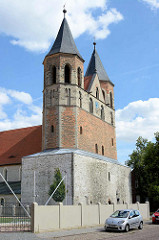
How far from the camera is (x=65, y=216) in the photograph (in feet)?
60.7

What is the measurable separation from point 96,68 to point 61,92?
12319 mm

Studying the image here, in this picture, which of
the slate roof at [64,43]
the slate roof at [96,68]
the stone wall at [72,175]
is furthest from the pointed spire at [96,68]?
the stone wall at [72,175]

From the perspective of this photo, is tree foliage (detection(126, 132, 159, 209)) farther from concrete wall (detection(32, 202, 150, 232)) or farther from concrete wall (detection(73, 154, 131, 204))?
concrete wall (detection(32, 202, 150, 232))

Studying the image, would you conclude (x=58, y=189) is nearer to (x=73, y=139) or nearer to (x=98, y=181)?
(x=98, y=181)

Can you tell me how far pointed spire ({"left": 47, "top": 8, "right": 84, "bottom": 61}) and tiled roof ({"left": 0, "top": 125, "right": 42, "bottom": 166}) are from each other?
11251 millimetres

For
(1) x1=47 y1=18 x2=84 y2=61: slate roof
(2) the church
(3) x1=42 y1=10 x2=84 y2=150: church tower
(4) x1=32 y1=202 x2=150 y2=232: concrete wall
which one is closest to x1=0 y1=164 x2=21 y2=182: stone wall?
(2) the church

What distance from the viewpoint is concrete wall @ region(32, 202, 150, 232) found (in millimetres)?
16562

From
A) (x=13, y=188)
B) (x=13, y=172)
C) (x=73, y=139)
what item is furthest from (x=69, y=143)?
(x=13, y=172)

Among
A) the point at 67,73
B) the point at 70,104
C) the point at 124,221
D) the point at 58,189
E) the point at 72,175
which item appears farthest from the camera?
the point at 67,73

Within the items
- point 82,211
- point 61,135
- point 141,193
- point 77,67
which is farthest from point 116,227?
point 141,193

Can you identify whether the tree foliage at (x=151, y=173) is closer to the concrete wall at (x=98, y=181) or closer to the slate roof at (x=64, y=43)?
the concrete wall at (x=98, y=181)

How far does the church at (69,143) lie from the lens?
90.8 ft

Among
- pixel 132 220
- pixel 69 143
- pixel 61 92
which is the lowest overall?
pixel 132 220

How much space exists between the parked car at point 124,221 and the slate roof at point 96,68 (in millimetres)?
25258
